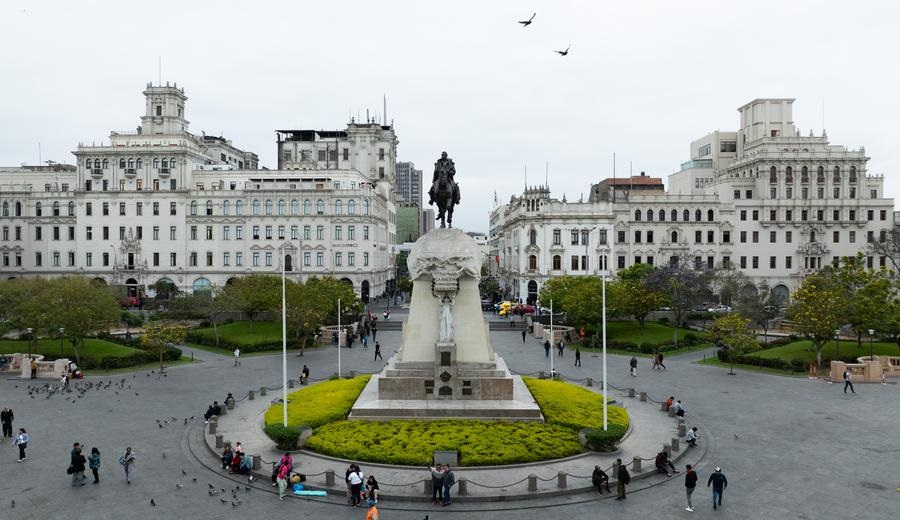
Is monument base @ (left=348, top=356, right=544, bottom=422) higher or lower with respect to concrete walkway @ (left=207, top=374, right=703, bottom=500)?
higher

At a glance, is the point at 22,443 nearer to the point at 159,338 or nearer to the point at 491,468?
the point at 491,468

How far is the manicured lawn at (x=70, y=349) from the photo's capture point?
151 ft

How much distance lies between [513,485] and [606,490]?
120 inches

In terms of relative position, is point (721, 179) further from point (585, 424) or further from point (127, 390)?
point (127, 390)

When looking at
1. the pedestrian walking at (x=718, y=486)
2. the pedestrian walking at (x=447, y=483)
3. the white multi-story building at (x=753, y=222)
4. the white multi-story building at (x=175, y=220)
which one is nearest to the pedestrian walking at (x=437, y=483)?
the pedestrian walking at (x=447, y=483)

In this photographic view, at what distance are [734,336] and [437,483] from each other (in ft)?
99.9

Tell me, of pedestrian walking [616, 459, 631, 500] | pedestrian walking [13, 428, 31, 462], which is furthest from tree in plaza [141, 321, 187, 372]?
pedestrian walking [616, 459, 631, 500]

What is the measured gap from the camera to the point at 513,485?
2102 cm

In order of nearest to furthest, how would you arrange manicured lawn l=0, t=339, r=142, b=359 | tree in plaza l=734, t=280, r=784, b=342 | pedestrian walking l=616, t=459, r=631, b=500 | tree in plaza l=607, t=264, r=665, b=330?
1. pedestrian walking l=616, t=459, r=631, b=500
2. manicured lawn l=0, t=339, r=142, b=359
3. tree in plaza l=607, t=264, r=665, b=330
4. tree in plaza l=734, t=280, r=784, b=342

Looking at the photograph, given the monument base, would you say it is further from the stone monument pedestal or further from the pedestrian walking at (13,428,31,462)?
the pedestrian walking at (13,428,31,462)

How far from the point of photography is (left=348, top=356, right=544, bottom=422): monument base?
27.2 metres

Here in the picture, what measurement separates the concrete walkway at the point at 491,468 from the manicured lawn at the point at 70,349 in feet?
75.3

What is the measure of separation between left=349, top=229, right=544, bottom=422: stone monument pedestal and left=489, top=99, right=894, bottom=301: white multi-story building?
5473cm

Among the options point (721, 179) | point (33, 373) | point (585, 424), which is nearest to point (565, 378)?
point (585, 424)
